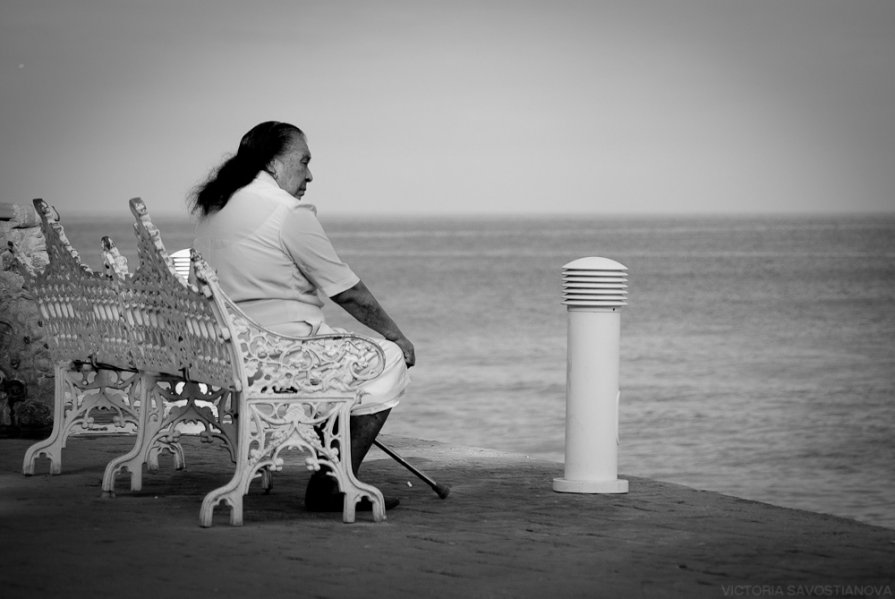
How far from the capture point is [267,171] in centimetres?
619

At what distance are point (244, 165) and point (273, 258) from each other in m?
0.46

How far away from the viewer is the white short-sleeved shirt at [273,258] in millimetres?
5895

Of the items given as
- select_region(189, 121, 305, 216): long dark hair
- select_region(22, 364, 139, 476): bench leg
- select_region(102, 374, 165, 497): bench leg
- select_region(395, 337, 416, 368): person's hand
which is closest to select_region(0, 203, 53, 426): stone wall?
select_region(22, 364, 139, 476): bench leg

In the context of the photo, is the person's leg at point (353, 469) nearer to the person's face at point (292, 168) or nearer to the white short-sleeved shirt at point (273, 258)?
the white short-sleeved shirt at point (273, 258)

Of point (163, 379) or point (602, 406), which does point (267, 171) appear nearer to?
point (163, 379)

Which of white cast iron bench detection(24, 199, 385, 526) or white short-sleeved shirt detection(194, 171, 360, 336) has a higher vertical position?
white short-sleeved shirt detection(194, 171, 360, 336)

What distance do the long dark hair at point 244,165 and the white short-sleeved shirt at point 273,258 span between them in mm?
100

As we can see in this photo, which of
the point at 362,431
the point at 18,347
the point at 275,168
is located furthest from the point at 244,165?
the point at 18,347

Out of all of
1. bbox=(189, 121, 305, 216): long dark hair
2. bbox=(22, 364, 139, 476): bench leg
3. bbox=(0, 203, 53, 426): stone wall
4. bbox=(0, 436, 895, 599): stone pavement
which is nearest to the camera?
bbox=(0, 436, 895, 599): stone pavement

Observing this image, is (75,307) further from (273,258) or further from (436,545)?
(436,545)

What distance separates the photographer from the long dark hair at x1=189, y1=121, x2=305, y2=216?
241 inches

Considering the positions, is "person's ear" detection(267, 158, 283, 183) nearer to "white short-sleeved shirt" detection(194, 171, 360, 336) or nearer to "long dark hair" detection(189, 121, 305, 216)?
"long dark hair" detection(189, 121, 305, 216)

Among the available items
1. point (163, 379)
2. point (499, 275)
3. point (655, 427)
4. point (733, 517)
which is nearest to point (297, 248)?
point (163, 379)

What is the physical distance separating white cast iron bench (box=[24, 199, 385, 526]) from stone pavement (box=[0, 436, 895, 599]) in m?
0.24
